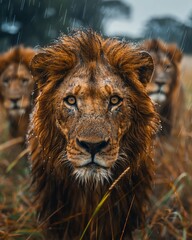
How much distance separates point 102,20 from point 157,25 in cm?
192

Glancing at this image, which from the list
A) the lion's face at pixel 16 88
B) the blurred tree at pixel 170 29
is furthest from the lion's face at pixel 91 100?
the blurred tree at pixel 170 29

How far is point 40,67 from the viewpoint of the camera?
325 cm

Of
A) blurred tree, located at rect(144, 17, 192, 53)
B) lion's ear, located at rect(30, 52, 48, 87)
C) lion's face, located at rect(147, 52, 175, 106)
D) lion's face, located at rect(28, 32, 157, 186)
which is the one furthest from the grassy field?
blurred tree, located at rect(144, 17, 192, 53)

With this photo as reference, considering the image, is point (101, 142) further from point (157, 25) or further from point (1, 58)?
point (157, 25)

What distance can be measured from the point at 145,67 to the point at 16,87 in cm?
261

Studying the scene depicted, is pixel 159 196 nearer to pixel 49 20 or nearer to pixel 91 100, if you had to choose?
pixel 91 100

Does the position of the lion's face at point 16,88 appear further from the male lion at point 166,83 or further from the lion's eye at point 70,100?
the lion's eye at point 70,100

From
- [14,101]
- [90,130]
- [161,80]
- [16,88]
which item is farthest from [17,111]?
[90,130]

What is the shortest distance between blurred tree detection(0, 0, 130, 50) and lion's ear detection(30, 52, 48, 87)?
1288cm

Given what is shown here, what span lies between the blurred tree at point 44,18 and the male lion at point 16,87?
34.0 ft

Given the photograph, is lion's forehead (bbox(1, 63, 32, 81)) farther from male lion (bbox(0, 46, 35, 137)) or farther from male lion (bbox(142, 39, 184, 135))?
male lion (bbox(142, 39, 184, 135))

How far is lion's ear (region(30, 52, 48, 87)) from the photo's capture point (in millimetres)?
3234

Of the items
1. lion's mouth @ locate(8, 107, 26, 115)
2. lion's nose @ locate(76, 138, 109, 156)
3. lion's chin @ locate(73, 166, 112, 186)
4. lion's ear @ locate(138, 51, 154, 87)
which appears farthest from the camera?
lion's mouth @ locate(8, 107, 26, 115)

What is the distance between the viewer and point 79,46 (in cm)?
320
